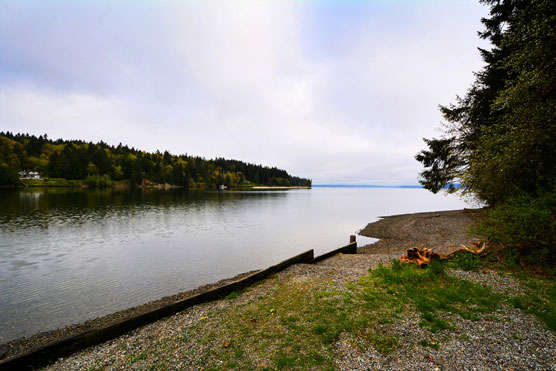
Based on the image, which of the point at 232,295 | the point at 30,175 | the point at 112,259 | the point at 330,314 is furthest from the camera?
the point at 30,175

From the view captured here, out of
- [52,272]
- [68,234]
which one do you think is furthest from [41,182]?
[52,272]

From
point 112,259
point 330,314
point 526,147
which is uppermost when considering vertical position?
point 526,147

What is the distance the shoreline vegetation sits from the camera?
5230 millimetres

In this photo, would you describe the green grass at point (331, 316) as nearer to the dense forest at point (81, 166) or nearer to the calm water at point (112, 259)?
the calm water at point (112, 259)

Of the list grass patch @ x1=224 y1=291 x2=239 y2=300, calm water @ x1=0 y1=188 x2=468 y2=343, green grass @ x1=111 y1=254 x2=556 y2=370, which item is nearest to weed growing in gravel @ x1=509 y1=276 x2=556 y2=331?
green grass @ x1=111 y1=254 x2=556 y2=370

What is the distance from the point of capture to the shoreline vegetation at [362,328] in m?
5.23

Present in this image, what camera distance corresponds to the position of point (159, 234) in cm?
2642

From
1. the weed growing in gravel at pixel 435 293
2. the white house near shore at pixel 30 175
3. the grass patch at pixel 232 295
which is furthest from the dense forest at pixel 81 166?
the weed growing in gravel at pixel 435 293

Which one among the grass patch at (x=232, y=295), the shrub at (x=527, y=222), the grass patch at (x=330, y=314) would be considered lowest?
the grass patch at (x=232, y=295)

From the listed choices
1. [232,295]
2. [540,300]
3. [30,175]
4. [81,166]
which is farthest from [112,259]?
[30,175]

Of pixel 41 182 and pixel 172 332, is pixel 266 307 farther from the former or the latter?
pixel 41 182

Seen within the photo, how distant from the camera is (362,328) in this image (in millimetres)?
6273

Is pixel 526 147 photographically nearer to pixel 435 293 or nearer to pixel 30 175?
pixel 435 293

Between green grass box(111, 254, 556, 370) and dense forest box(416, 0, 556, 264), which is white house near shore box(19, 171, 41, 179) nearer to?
green grass box(111, 254, 556, 370)
